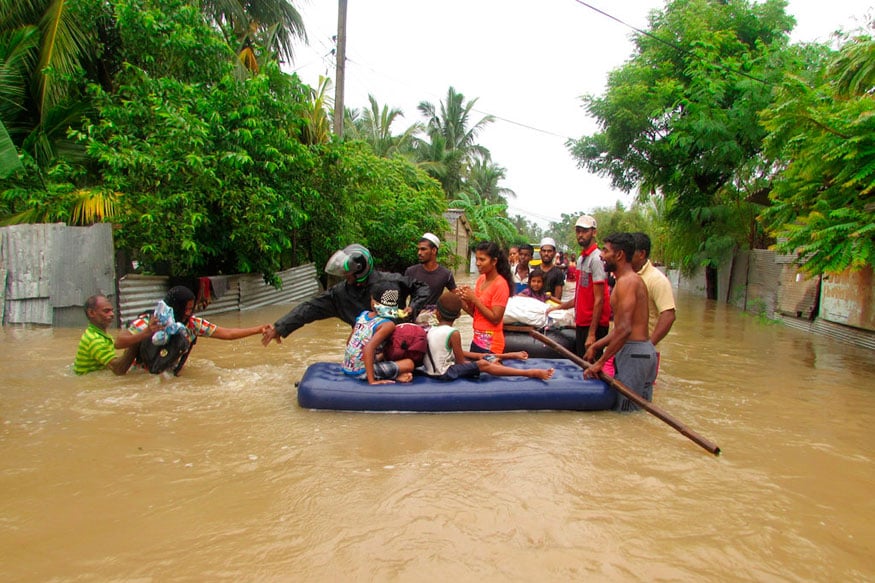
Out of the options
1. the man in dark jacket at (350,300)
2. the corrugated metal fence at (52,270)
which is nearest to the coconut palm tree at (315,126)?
the corrugated metal fence at (52,270)

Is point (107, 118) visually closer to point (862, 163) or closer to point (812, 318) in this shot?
point (862, 163)

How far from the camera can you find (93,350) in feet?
18.5

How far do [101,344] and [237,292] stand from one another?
627 centimetres

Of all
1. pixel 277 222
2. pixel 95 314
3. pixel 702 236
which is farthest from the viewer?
pixel 702 236

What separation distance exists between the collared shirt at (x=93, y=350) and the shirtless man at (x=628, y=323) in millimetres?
4651

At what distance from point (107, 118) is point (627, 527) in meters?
10.2

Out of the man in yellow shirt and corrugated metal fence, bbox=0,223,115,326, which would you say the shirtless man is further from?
corrugated metal fence, bbox=0,223,115,326

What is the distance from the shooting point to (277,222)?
443 inches

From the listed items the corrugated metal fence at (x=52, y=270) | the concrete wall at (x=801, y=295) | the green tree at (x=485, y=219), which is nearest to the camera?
the corrugated metal fence at (x=52, y=270)

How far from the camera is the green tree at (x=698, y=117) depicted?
1543 centimetres

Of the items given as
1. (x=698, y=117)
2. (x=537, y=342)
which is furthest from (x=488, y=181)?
(x=537, y=342)

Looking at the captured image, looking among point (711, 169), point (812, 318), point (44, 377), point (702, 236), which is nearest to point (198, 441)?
point (44, 377)

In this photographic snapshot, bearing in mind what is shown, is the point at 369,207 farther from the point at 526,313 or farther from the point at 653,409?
the point at 653,409

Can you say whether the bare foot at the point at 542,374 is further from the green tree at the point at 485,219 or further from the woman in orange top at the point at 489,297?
the green tree at the point at 485,219
